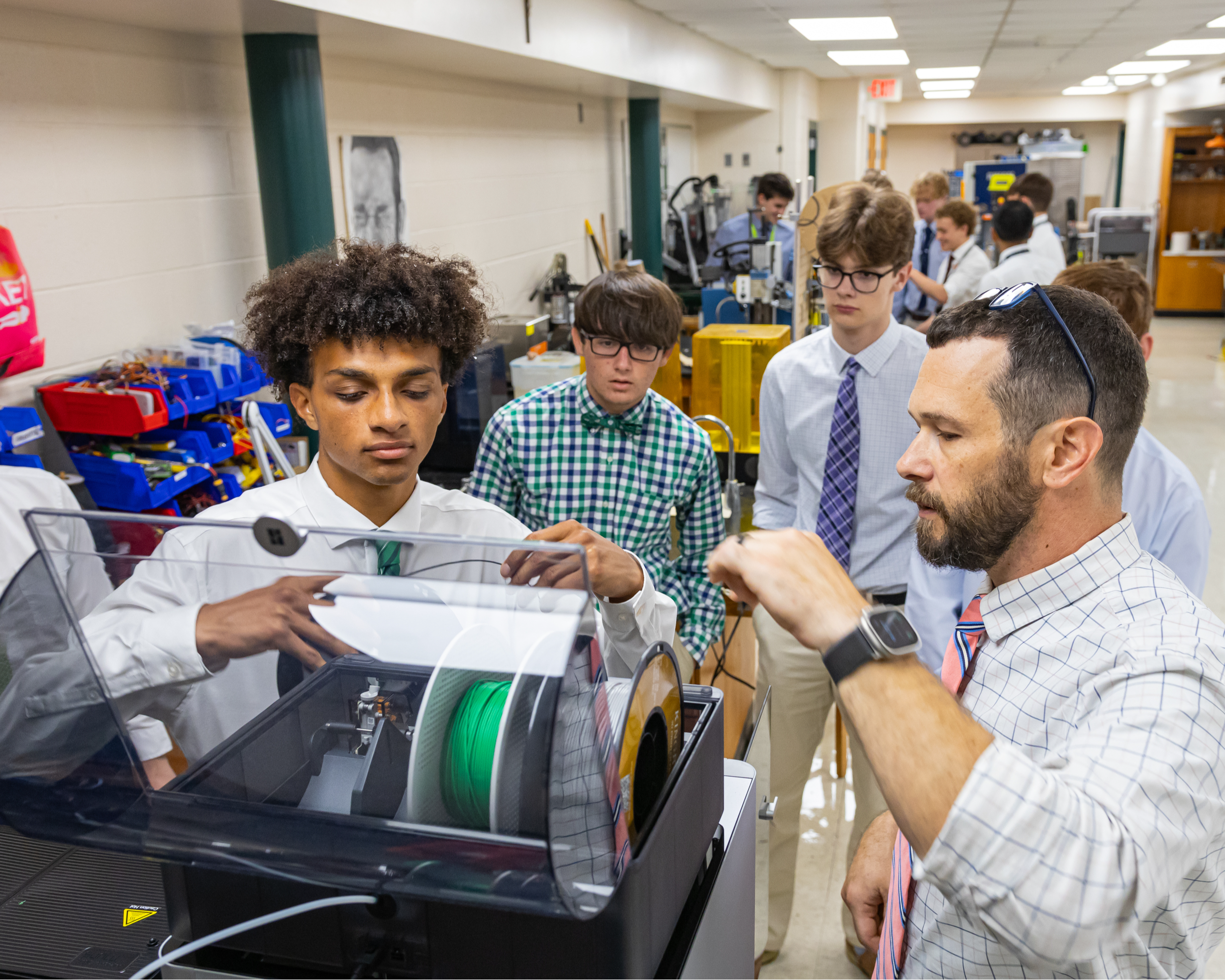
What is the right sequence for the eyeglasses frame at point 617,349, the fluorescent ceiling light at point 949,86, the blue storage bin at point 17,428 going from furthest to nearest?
the fluorescent ceiling light at point 949,86
the blue storage bin at point 17,428
the eyeglasses frame at point 617,349

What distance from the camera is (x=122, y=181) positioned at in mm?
2812

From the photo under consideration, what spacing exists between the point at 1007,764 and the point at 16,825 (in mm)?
883

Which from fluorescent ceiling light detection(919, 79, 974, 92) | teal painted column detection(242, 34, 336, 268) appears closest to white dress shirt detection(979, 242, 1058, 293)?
teal painted column detection(242, 34, 336, 268)

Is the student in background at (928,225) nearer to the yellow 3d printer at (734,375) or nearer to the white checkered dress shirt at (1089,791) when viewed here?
the yellow 3d printer at (734,375)

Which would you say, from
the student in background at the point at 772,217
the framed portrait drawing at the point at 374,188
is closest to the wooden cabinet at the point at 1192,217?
the student in background at the point at 772,217

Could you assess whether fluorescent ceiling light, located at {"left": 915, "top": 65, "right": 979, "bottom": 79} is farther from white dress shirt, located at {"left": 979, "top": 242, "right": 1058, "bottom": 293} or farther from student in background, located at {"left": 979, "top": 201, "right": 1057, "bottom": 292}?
white dress shirt, located at {"left": 979, "top": 242, "right": 1058, "bottom": 293}

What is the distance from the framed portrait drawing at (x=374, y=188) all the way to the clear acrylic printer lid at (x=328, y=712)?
3384mm

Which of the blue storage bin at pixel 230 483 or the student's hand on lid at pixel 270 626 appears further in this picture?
the blue storage bin at pixel 230 483

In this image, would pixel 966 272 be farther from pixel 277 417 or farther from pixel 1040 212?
pixel 277 417

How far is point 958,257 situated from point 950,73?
602 centimetres

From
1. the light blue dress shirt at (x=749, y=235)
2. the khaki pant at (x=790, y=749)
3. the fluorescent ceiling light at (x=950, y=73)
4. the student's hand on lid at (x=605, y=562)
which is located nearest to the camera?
the student's hand on lid at (x=605, y=562)

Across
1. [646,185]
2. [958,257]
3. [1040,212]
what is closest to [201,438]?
[958,257]

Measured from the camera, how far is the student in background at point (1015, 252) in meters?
5.52

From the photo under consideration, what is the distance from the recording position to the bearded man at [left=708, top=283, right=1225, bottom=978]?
2.56 feet
